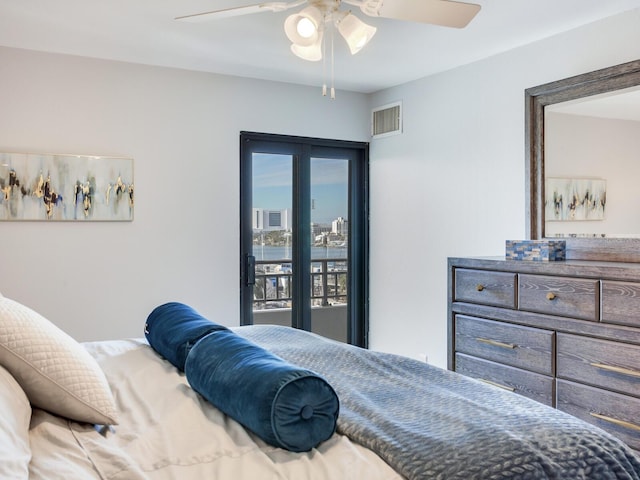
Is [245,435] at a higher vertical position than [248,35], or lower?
lower

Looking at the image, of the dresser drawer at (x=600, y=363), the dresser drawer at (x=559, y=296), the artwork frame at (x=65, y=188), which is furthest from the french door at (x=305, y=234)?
the dresser drawer at (x=600, y=363)

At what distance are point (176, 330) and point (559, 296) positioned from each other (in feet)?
5.66

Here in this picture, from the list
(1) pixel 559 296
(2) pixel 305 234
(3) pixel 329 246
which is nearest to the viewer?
(1) pixel 559 296

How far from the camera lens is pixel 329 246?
183 inches

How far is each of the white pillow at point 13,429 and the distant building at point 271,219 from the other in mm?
3120

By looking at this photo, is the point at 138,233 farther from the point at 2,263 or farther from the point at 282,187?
the point at 282,187

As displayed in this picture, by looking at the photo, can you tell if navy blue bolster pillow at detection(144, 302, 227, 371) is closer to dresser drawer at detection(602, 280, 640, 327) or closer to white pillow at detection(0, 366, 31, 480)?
white pillow at detection(0, 366, 31, 480)

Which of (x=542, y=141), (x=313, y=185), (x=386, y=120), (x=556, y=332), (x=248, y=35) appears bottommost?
(x=556, y=332)

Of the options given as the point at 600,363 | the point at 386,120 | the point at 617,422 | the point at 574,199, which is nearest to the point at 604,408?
the point at 617,422

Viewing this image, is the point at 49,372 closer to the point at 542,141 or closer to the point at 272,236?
the point at 542,141

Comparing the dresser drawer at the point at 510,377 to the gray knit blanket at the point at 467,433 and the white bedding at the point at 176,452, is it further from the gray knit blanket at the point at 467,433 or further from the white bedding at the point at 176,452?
the white bedding at the point at 176,452

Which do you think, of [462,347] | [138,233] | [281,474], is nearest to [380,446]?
[281,474]

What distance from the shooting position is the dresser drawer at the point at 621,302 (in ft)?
7.31

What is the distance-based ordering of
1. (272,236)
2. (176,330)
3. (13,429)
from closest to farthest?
1. (13,429)
2. (176,330)
3. (272,236)
